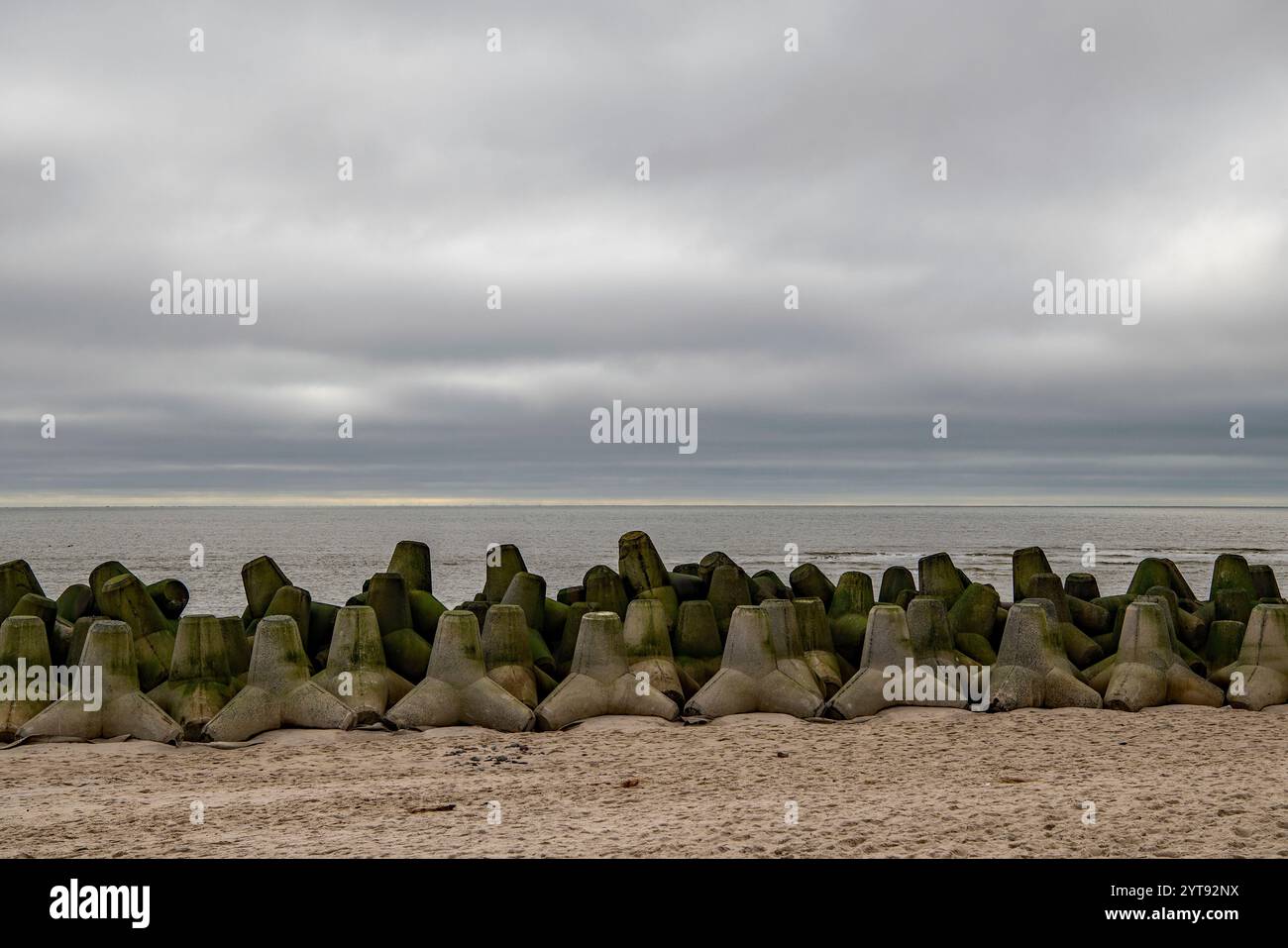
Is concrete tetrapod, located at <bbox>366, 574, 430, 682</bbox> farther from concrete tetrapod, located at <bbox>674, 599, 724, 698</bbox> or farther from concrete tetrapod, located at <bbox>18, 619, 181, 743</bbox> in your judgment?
concrete tetrapod, located at <bbox>674, 599, 724, 698</bbox>

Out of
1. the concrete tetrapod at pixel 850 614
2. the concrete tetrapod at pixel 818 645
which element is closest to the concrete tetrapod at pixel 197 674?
the concrete tetrapod at pixel 818 645

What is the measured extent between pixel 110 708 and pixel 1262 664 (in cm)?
959

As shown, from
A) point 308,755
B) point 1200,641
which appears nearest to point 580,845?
point 308,755

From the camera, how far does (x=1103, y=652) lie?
984 centimetres

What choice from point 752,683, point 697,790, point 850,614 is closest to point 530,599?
point 752,683

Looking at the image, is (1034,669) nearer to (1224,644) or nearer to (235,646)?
(1224,644)

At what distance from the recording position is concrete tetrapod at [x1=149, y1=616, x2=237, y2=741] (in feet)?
26.9

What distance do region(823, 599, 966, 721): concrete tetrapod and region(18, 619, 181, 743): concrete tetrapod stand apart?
530 cm

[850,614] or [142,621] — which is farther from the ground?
[142,621]

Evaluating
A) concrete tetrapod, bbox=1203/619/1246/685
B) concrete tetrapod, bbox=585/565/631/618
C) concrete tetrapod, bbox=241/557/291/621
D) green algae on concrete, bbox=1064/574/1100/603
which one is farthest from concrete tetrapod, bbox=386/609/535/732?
green algae on concrete, bbox=1064/574/1100/603

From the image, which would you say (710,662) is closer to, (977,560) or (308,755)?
(308,755)

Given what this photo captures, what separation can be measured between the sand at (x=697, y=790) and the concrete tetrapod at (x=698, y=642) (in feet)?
3.51

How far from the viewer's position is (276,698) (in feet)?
26.8

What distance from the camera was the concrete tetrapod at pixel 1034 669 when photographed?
8.82 meters
